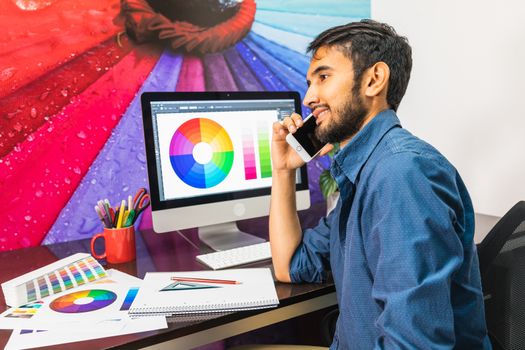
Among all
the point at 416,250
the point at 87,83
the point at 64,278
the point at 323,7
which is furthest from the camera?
the point at 323,7

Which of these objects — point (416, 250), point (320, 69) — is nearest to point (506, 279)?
point (416, 250)

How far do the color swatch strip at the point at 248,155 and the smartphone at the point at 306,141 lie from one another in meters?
0.21

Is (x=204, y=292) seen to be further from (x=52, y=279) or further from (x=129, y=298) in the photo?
(x=52, y=279)

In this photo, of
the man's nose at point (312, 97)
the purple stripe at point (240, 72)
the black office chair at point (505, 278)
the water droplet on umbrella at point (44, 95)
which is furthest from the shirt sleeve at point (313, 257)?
the water droplet on umbrella at point (44, 95)

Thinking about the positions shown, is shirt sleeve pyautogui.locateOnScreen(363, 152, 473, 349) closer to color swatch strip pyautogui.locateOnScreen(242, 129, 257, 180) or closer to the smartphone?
the smartphone

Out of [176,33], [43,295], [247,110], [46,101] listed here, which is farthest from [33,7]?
[43,295]

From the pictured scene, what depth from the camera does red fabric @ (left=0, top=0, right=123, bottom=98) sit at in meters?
1.45

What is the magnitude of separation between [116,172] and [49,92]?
36 cm

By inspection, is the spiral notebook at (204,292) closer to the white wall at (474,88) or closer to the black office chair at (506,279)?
the black office chair at (506,279)

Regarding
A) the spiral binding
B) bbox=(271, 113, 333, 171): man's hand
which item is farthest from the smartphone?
the spiral binding

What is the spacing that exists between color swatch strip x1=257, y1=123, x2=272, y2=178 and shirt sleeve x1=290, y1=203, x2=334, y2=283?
37cm

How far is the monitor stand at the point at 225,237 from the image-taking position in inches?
56.0

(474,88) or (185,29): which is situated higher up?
(185,29)

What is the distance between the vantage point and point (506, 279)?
0.99 metres
